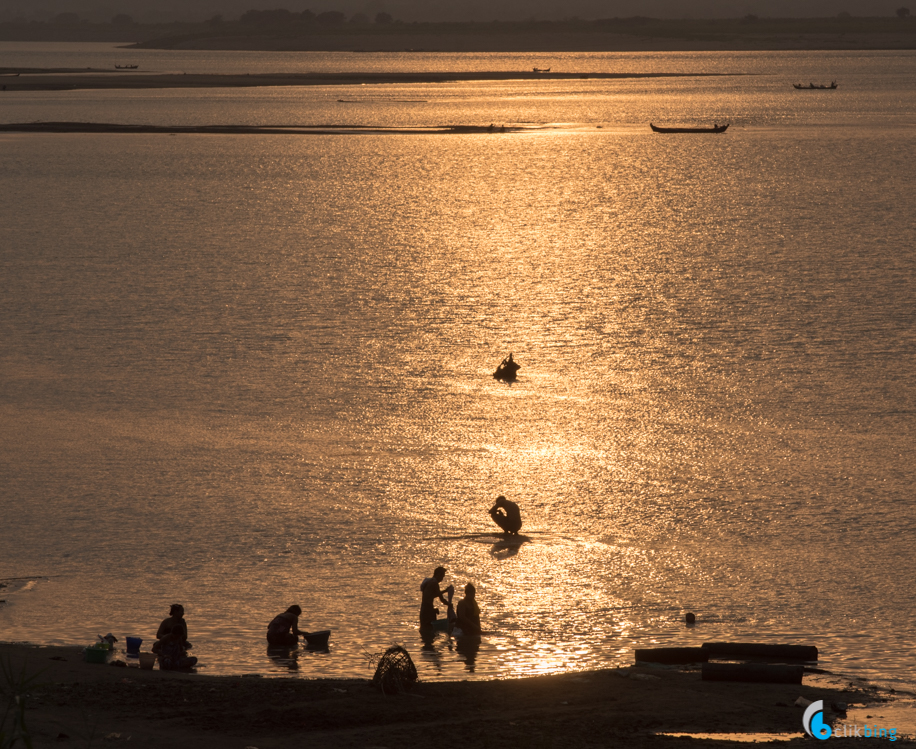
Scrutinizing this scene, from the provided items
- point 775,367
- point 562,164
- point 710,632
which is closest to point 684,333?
point 775,367

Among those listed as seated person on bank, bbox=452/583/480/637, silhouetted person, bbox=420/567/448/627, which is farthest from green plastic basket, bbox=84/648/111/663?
seated person on bank, bbox=452/583/480/637

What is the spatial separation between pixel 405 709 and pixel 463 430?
14411mm

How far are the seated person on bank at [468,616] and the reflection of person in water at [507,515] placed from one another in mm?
4186

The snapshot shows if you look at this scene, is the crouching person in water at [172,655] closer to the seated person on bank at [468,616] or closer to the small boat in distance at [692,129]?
the seated person on bank at [468,616]

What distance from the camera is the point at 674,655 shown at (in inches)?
660

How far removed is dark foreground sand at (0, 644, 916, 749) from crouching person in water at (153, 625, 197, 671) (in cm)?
18

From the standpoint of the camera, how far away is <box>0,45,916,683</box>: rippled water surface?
768 inches

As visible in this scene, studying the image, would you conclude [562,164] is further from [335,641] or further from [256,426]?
[335,641]

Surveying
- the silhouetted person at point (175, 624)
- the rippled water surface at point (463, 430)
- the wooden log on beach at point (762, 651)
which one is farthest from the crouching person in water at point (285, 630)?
the wooden log on beach at point (762, 651)

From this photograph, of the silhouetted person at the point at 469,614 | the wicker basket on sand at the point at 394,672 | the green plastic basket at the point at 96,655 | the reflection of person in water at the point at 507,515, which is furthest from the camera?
the reflection of person in water at the point at 507,515

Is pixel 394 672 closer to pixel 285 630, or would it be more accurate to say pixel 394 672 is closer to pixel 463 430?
pixel 285 630

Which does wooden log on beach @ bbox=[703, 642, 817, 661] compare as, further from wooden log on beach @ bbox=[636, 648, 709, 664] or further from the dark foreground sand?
the dark foreground sand

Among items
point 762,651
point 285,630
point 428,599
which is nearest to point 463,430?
point 428,599

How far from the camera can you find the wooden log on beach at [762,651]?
1683 cm
